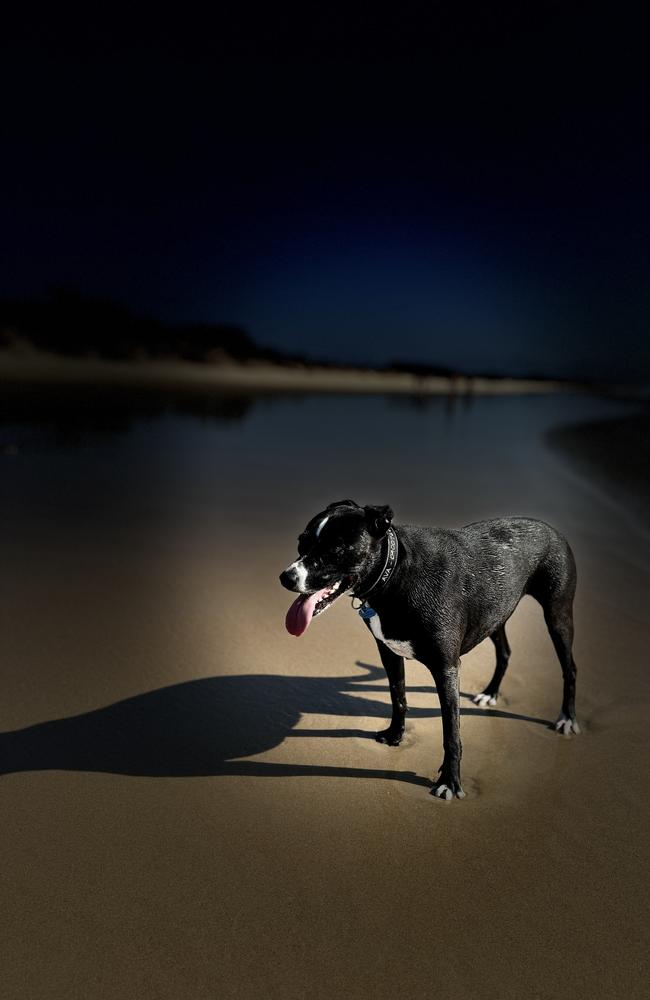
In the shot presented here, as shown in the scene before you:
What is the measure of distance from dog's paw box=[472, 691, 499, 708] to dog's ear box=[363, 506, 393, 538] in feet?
5.70

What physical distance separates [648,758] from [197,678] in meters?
2.69

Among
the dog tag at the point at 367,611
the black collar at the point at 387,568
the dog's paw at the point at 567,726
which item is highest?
the black collar at the point at 387,568

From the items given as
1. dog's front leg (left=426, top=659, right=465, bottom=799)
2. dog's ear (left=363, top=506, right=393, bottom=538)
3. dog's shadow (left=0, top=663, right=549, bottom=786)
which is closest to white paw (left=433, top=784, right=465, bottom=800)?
dog's front leg (left=426, top=659, right=465, bottom=799)

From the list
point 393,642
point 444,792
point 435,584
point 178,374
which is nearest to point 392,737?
point 444,792

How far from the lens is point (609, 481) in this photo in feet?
43.9

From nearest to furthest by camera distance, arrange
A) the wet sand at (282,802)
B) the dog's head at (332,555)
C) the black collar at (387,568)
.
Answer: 1. the wet sand at (282,802)
2. the dog's head at (332,555)
3. the black collar at (387,568)

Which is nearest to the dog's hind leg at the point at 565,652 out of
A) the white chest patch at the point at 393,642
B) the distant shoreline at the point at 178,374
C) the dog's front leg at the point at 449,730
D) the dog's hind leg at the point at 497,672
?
the dog's hind leg at the point at 497,672

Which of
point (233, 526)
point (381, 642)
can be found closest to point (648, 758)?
point (381, 642)

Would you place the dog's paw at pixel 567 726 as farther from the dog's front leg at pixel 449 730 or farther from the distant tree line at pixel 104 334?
the distant tree line at pixel 104 334

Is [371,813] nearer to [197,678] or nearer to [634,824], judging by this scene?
[634,824]

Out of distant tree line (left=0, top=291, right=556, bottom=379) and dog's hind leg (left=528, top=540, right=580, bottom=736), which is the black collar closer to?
dog's hind leg (left=528, top=540, right=580, bottom=736)

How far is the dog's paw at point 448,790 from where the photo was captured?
322 centimetres

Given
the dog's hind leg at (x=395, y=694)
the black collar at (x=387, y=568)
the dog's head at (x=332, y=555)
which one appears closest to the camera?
the dog's head at (x=332, y=555)

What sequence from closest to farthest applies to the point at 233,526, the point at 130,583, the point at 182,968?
1. the point at 182,968
2. the point at 130,583
3. the point at 233,526
